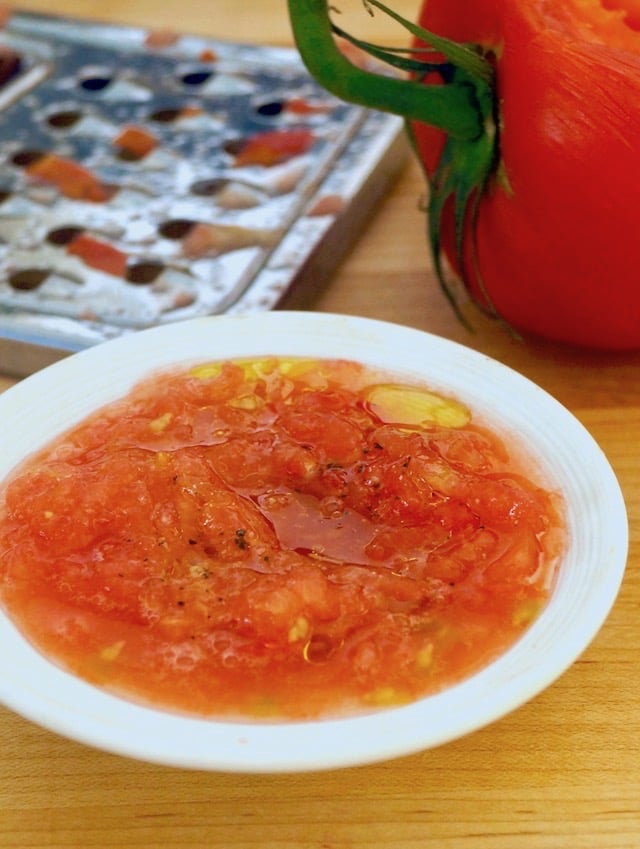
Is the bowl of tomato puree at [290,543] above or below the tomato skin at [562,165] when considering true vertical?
below

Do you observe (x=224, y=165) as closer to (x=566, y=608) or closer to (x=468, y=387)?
(x=468, y=387)

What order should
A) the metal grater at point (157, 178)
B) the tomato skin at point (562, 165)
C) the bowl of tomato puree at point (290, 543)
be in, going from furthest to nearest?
the metal grater at point (157, 178) < the tomato skin at point (562, 165) < the bowl of tomato puree at point (290, 543)

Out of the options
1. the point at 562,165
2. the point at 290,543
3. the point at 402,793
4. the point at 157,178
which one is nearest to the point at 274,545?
the point at 290,543

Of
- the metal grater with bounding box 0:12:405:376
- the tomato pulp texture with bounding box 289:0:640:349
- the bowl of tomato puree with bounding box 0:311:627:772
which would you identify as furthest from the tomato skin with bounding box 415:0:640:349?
the metal grater with bounding box 0:12:405:376

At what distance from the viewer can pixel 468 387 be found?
0.91 m

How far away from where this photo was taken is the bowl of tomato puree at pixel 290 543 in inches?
25.6

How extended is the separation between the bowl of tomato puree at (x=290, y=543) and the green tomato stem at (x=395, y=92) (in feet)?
0.73

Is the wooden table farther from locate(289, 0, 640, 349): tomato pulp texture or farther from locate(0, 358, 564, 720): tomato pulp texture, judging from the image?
locate(289, 0, 640, 349): tomato pulp texture

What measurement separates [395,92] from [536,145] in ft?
0.48

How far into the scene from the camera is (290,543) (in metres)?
0.79

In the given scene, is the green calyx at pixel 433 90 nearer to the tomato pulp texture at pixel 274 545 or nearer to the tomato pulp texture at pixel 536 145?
the tomato pulp texture at pixel 536 145

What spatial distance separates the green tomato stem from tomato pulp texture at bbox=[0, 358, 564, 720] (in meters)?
0.28

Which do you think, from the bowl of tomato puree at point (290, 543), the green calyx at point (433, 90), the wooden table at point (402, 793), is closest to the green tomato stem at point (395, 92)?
the green calyx at point (433, 90)

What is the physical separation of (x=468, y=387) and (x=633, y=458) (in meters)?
0.22
